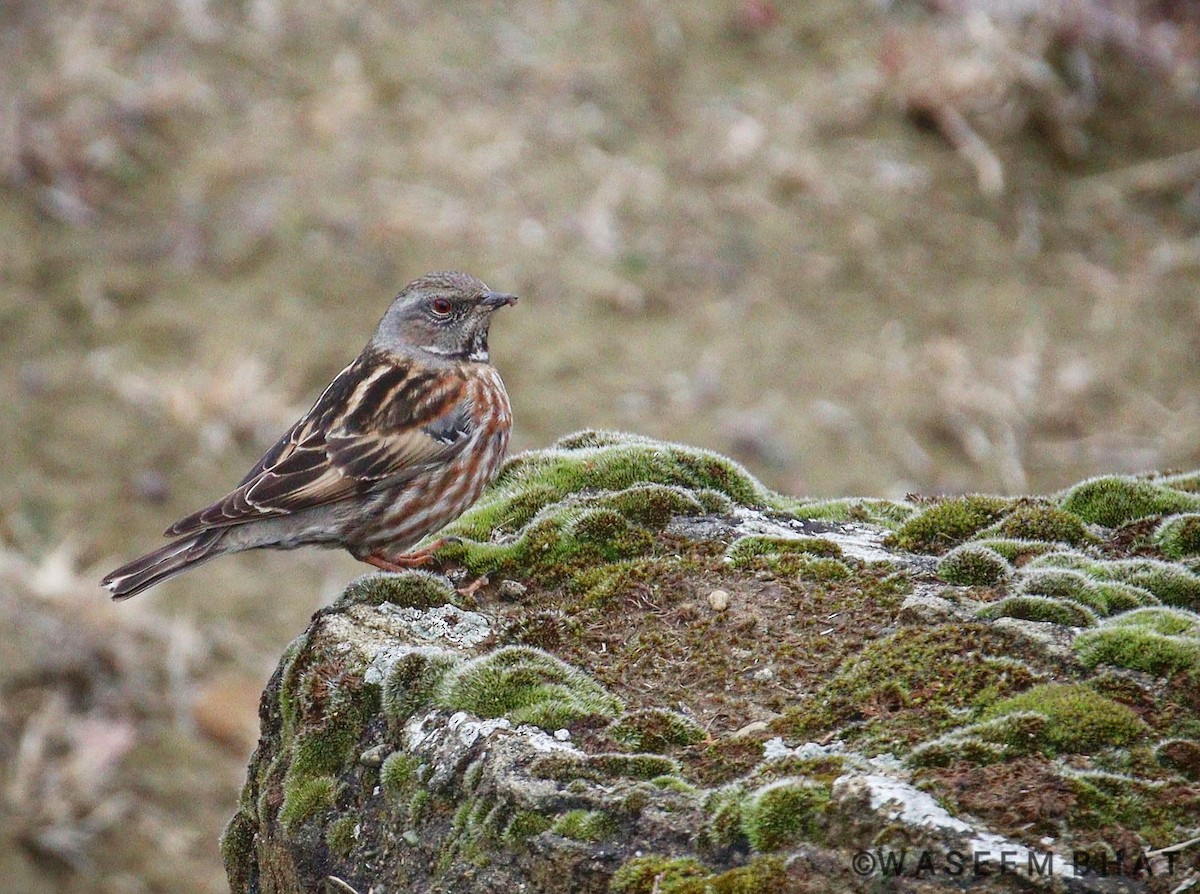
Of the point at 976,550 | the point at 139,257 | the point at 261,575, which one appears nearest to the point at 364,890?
the point at 976,550

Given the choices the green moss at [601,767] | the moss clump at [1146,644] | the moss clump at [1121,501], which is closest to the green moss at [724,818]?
the green moss at [601,767]

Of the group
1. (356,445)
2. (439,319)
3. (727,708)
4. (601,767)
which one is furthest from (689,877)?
(439,319)

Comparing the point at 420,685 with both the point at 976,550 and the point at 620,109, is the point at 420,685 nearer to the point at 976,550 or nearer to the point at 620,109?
the point at 976,550

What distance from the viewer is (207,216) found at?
11.9 meters

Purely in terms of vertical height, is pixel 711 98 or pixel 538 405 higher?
pixel 711 98

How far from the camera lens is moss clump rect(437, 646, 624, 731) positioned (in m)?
4.55

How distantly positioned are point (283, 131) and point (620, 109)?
3.32 m

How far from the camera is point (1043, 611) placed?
15.6 ft

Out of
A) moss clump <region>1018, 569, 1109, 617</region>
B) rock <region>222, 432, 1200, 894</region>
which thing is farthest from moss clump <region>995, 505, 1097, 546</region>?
moss clump <region>1018, 569, 1109, 617</region>

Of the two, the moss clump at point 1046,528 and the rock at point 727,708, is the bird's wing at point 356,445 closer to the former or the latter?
the rock at point 727,708

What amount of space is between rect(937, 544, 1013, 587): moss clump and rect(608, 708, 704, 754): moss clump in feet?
4.31

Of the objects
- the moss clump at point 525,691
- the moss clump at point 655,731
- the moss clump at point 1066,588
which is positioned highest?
the moss clump at point 1066,588

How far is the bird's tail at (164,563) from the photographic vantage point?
609cm

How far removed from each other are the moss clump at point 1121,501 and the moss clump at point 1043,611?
3.98 feet
